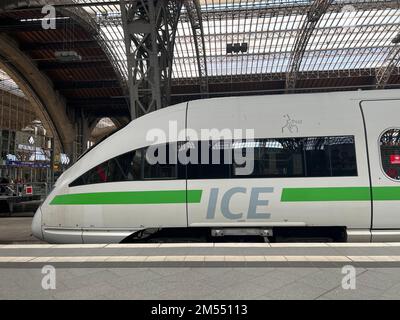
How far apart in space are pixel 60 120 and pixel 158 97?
84.9ft

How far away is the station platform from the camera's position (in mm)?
3955

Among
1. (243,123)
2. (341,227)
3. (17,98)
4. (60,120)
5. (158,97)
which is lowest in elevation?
(341,227)

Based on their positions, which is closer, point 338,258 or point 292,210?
point 338,258

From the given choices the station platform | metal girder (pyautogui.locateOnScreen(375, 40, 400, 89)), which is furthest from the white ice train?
metal girder (pyautogui.locateOnScreen(375, 40, 400, 89))

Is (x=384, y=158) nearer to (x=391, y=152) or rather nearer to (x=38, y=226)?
(x=391, y=152)

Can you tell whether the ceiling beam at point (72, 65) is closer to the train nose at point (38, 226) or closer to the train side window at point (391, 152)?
the train nose at point (38, 226)

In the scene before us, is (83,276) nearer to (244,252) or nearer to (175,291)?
(175,291)

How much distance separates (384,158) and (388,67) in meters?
35.5

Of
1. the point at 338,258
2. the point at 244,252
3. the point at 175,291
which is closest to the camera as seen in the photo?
the point at 175,291

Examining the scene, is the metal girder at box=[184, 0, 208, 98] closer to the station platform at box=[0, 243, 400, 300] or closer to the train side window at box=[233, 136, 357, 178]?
the train side window at box=[233, 136, 357, 178]

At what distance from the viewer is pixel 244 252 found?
215 inches
